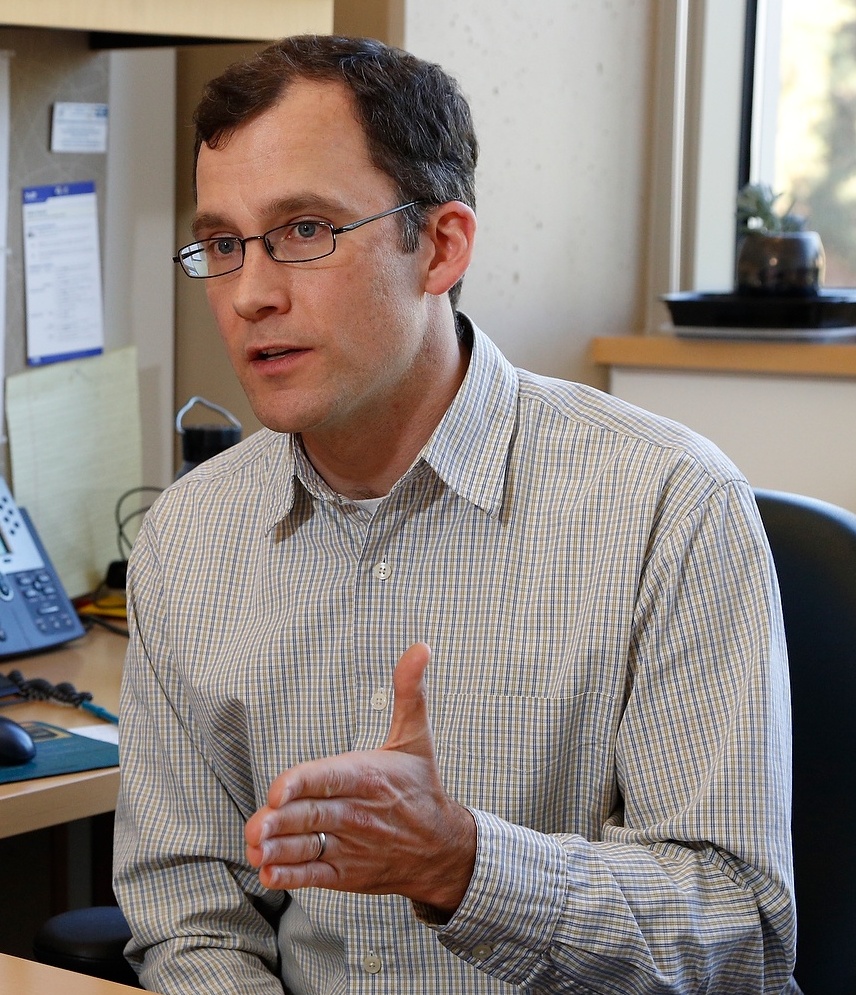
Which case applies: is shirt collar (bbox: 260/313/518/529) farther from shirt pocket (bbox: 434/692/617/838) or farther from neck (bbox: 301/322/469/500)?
shirt pocket (bbox: 434/692/617/838)

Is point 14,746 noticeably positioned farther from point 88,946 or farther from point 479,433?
point 479,433

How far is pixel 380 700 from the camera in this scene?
1.11 metres

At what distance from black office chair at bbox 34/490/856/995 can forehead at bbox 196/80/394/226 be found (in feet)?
1.42

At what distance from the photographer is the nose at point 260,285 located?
1048 millimetres

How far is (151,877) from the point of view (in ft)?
3.85

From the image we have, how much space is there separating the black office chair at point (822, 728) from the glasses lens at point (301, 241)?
416 millimetres

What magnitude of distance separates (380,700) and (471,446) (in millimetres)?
218

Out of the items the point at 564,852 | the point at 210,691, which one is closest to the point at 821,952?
the point at 564,852

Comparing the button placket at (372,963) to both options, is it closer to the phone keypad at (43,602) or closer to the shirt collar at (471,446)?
the shirt collar at (471,446)

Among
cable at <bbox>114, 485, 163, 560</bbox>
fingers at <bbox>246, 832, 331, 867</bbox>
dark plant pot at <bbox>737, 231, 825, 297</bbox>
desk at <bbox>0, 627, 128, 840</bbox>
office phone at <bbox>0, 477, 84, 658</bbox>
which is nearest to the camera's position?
fingers at <bbox>246, 832, 331, 867</bbox>

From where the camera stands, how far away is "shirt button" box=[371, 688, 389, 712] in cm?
111

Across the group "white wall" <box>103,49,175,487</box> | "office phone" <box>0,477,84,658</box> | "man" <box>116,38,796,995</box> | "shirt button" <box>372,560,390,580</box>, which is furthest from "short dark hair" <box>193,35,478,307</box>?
"white wall" <box>103,49,175,487</box>

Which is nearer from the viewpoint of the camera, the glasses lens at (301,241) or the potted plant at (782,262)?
the glasses lens at (301,241)

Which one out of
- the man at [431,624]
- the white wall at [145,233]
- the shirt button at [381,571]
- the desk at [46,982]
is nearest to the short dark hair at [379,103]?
the man at [431,624]
